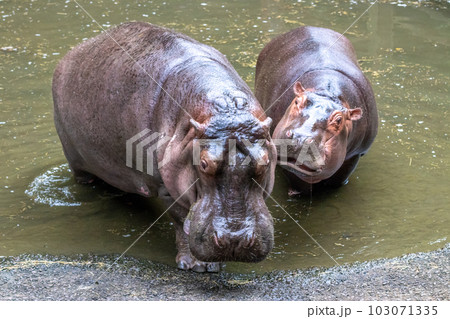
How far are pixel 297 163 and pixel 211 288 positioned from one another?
4.68 ft

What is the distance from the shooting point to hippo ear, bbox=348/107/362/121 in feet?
20.1

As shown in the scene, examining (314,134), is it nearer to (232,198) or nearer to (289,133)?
(289,133)

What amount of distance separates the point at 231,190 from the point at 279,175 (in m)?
3.09

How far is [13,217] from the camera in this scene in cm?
626

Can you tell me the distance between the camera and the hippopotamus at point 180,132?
13.9ft

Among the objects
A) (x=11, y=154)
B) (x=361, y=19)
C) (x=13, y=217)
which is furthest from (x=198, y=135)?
(x=361, y=19)

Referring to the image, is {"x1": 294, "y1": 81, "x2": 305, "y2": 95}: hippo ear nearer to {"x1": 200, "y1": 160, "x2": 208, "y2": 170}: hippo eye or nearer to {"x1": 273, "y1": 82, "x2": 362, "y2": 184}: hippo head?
{"x1": 273, "y1": 82, "x2": 362, "y2": 184}: hippo head

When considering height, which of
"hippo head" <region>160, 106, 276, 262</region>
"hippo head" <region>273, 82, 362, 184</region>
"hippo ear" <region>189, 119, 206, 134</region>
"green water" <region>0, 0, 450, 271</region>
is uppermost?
"hippo ear" <region>189, 119, 206, 134</region>

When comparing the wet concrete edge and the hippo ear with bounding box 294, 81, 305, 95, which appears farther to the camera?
the hippo ear with bounding box 294, 81, 305, 95

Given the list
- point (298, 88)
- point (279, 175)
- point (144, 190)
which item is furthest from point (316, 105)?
point (144, 190)

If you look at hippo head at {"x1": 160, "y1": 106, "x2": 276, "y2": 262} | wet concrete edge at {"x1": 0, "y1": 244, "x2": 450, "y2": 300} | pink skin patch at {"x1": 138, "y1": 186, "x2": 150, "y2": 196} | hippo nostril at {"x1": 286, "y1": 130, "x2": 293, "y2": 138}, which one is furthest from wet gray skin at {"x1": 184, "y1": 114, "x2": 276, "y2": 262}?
hippo nostril at {"x1": 286, "y1": 130, "x2": 293, "y2": 138}

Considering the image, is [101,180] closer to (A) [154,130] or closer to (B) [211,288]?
(A) [154,130]

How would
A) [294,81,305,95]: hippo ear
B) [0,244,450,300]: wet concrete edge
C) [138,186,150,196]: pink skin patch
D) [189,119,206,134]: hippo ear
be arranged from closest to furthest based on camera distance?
[189,119,206,134]: hippo ear, [0,244,450,300]: wet concrete edge, [138,186,150,196]: pink skin patch, [294,81,305,95]: hippo ear

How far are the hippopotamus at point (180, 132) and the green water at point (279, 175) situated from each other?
43cm
